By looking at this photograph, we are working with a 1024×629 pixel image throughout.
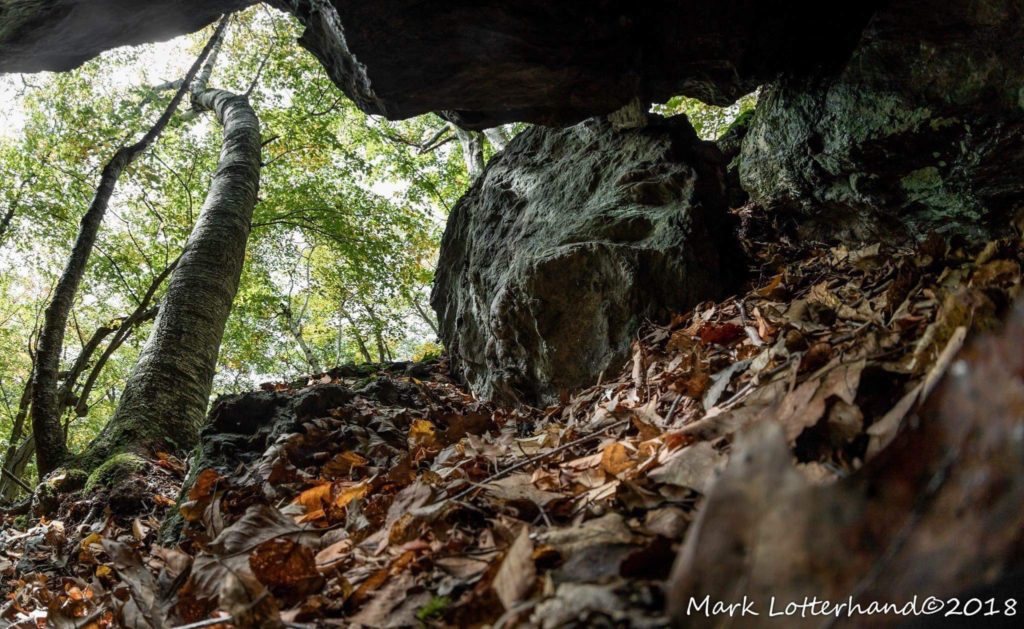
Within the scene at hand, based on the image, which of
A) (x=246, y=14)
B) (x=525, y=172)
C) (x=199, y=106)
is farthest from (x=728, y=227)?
(x=246, y=14)

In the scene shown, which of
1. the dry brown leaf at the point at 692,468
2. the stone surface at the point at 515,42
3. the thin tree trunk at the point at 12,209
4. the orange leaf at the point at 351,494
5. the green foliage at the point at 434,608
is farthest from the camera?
→ the thin tree trunk at the point at 12,209

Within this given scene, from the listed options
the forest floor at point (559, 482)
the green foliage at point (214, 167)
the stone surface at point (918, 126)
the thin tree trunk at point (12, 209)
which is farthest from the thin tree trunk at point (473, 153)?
the thin tree trunk at point (12, 209)

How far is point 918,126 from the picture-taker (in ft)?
7.84

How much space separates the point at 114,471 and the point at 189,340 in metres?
1.25

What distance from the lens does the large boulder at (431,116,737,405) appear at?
2744 millimetres

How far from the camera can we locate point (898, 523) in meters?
0.52

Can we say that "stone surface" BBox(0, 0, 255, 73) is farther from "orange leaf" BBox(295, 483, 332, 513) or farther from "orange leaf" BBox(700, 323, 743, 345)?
"orange leaf" BBox(700, 323, 743, 345)

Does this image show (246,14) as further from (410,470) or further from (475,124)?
(410,470)

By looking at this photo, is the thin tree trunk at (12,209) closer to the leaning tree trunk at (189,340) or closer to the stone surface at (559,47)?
the leaning tree trunk at (189,340)

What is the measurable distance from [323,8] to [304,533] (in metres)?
2.46

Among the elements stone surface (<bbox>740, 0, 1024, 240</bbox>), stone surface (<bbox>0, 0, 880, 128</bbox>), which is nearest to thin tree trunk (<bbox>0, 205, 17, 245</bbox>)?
stone surface (<bbox>0, 0, 880, 128</bbox>)

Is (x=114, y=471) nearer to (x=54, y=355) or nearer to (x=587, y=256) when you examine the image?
(x=54, y=355)

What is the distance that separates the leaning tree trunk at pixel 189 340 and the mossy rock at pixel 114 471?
0.23 m

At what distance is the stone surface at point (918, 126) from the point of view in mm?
2176
